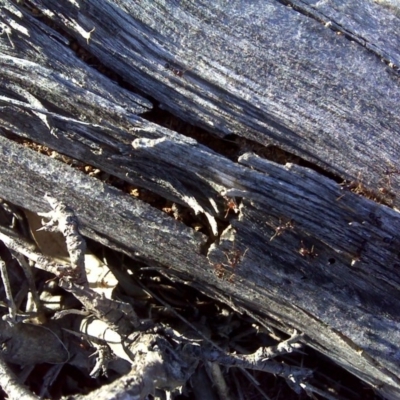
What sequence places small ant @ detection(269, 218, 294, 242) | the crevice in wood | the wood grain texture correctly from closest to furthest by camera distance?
1. small ant @ detection(269, 218, 294, 242)
2. the wood grain texture
3. the crevice in wood

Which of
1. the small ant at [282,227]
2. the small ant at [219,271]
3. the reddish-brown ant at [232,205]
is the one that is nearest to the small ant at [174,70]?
the reddish-brown ant at [232,205]

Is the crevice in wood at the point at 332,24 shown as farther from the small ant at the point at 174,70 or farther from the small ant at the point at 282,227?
the small ant at the point at 282,227

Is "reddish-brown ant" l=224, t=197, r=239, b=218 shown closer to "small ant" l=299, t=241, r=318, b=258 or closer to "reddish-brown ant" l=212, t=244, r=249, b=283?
"reddish-brown ant" l=212, t=244, r=249, b=283

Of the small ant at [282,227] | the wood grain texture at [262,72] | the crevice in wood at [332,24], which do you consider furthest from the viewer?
the crevice in wood at [332,24]

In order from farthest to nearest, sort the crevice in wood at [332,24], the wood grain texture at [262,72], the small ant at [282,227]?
the crevice in wood at [332,24] < the wood grain texture at [262,72] < the small ant at [282,227]

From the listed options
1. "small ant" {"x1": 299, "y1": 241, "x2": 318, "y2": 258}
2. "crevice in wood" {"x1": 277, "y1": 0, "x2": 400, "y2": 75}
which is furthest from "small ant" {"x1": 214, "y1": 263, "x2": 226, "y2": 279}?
"crevice in wood" {"x1": 277, "y1": 0, "x2": 400, "y2": 75}

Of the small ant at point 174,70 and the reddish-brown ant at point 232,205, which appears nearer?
the reddish-brown ant at point 232,205

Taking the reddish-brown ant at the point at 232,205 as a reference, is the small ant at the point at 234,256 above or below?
below

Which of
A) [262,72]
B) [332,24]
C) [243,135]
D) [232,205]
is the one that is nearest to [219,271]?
[232,205]
